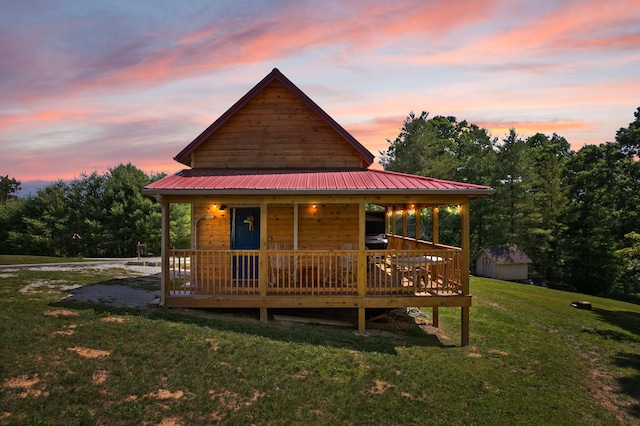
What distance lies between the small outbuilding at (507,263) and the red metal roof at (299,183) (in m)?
26.5

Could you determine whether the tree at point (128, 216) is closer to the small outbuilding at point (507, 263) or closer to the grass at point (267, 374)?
the grass at point (267, 374)

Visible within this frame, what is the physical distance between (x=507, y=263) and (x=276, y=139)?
28.6m

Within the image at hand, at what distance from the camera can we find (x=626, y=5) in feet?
32.0

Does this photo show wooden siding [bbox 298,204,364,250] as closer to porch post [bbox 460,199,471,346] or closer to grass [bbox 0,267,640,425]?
grass [bbox 0,267,640,425]

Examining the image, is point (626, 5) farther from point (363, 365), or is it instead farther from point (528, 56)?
point (363, 365)

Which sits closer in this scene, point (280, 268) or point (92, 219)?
point (280, 268)

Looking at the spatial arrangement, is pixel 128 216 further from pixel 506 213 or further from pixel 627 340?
pixel 506 213

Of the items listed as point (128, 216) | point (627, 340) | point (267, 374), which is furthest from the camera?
point (128, 216)

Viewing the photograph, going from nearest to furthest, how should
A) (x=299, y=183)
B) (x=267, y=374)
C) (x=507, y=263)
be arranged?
(x=267, y=374) < (x=299, y=183) < (x=507, y=263)

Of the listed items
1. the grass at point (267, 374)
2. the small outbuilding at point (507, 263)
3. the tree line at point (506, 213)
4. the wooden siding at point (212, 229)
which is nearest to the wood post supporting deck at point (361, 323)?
the grass at point (267, 374)

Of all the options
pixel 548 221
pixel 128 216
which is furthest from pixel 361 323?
pixel 548 221

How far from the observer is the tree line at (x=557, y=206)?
110ft

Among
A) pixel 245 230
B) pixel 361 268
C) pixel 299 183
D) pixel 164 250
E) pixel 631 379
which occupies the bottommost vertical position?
pixel 631 379

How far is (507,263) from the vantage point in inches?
1297
